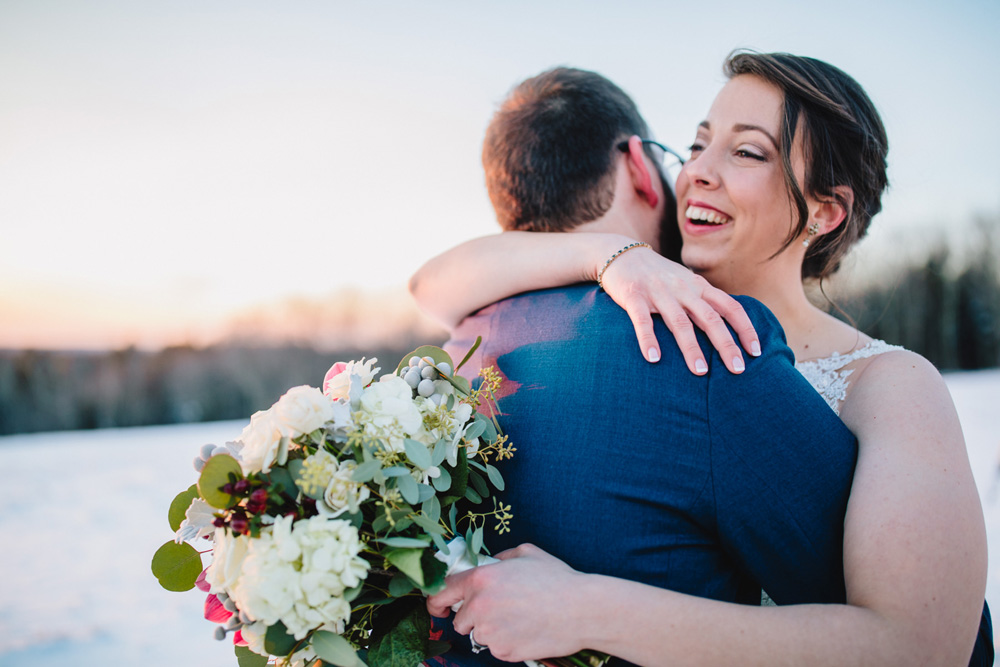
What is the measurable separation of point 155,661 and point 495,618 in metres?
4.14

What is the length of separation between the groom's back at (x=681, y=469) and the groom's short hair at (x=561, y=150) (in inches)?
27.7

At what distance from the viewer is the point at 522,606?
3.92ft

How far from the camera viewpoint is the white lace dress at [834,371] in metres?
1.91

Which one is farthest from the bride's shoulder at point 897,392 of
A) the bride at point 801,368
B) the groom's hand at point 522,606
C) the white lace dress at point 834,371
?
the groom's hand at point 522,606

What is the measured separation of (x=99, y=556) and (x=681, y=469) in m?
6.54

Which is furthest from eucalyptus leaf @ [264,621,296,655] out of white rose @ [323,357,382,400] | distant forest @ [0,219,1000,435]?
distant forest @ [0,219,1000,435]

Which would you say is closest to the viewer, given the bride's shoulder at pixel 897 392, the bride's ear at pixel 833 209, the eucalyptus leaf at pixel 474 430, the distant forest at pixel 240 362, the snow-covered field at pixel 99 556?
Answer: the eucalyptus leaf at pixel 474 430

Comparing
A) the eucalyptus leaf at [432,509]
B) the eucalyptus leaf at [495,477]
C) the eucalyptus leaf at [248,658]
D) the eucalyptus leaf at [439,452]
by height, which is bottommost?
the eucalyptus leaf at [248,658]

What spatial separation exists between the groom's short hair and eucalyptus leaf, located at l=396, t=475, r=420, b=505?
1.10m

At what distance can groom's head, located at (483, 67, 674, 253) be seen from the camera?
→ 77.6 inches

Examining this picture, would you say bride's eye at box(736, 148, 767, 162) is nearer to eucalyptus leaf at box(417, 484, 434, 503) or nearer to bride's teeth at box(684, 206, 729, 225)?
bride's teeth at box(684, 206, 729, 225)

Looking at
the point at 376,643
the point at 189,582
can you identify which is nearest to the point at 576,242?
the point at 376,643

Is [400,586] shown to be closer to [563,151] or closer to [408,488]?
[408,488]

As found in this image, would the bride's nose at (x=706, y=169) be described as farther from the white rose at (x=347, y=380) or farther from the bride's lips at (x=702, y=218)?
the white rose at (x=347, y=380)
